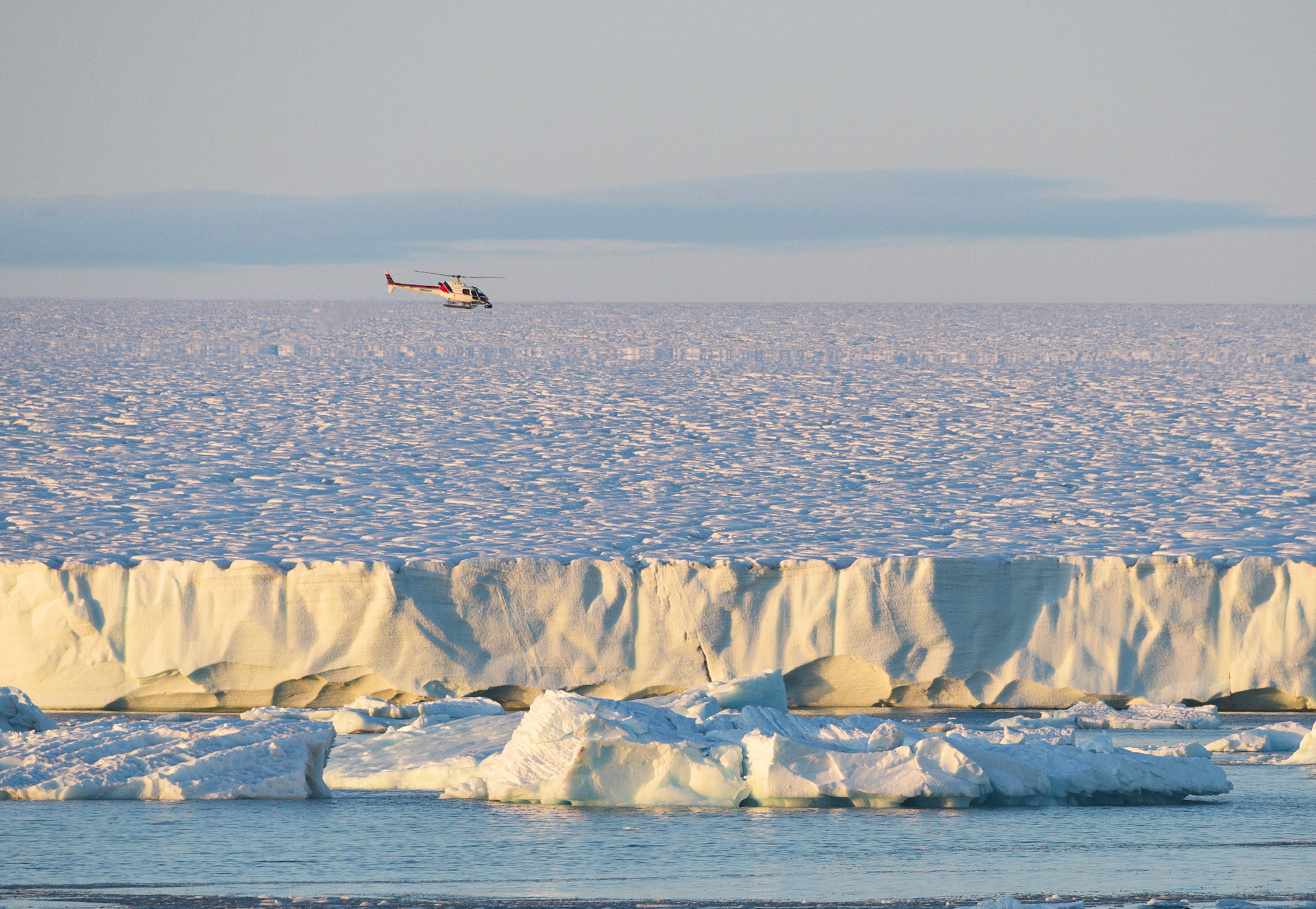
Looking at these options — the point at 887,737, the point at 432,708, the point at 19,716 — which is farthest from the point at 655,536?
the point at 19,716

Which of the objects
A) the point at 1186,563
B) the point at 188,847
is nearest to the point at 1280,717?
the point at 1186,563

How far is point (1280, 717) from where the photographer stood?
8.60 metres

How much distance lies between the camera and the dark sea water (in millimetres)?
4535

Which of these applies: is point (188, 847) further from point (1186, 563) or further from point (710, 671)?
point (1186, 563)

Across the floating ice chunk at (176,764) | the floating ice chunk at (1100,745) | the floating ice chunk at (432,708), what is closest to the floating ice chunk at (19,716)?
the floating ice chunk at (176,764)

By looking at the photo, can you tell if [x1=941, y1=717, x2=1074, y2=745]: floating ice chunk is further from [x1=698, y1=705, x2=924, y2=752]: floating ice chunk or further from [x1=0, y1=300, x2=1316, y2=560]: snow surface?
[x1=0, y1=300, x2=1316, y2=560]: snow surface

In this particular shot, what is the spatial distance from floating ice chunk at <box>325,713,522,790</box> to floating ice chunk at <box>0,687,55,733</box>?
138 centimetres

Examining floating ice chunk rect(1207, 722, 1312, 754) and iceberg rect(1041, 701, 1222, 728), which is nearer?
floating ice chunk rect(1207, 722, 1312, 754)

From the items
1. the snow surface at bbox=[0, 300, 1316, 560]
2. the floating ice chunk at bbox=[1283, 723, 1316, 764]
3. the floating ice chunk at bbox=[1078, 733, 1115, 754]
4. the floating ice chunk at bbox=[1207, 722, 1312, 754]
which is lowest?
the floating ice chunk at bbox=[1207, 722, 1312, 754]

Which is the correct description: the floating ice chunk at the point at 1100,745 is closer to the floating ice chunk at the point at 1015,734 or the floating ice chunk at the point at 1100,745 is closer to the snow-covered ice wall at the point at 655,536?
the floating ice chunk at the point at 1015,734

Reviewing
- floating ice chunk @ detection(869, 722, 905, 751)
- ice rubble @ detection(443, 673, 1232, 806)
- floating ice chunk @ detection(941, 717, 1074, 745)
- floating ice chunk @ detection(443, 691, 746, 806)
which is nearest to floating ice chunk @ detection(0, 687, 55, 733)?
ice rubble @ detection(443, 673, 1232, 806)

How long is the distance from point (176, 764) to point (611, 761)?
1812mm

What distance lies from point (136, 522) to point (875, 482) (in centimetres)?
501

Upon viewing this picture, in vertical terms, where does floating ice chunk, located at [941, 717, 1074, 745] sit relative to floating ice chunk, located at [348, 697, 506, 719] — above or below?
above
